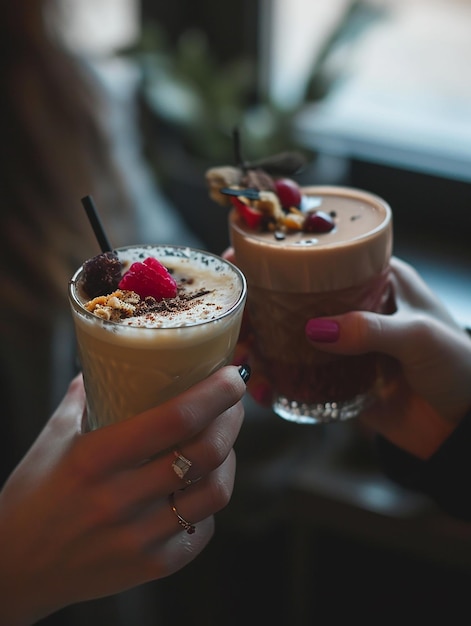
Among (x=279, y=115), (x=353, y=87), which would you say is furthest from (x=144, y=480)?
(x=353, y=87)

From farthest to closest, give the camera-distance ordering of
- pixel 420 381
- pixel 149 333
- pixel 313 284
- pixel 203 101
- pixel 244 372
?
pixel 203 101 → pixel 420 381 → pixel 313 284 → pixel 244 372 → pixel 149 333

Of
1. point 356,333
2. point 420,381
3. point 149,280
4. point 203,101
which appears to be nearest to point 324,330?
point 356,333

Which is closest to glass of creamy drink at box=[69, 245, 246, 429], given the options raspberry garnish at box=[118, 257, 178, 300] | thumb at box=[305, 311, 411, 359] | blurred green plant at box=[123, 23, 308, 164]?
raspberry garnish at box=[118, 257, 178, 300]

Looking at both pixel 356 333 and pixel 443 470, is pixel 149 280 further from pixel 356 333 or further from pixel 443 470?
pixel 443 470

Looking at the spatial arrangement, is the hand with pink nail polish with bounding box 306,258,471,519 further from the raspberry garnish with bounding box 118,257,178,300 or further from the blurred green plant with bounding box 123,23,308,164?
the blurred green plant with bounding box 123,23,308,164

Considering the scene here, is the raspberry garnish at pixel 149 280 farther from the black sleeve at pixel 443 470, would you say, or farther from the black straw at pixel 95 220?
the black sleeve at pixel 443 470

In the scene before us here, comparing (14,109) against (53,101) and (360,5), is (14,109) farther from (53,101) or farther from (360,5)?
(360,5)

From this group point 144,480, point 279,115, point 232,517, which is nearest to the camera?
point 144,480

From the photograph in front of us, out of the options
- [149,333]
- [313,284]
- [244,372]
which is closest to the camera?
[149,333]
